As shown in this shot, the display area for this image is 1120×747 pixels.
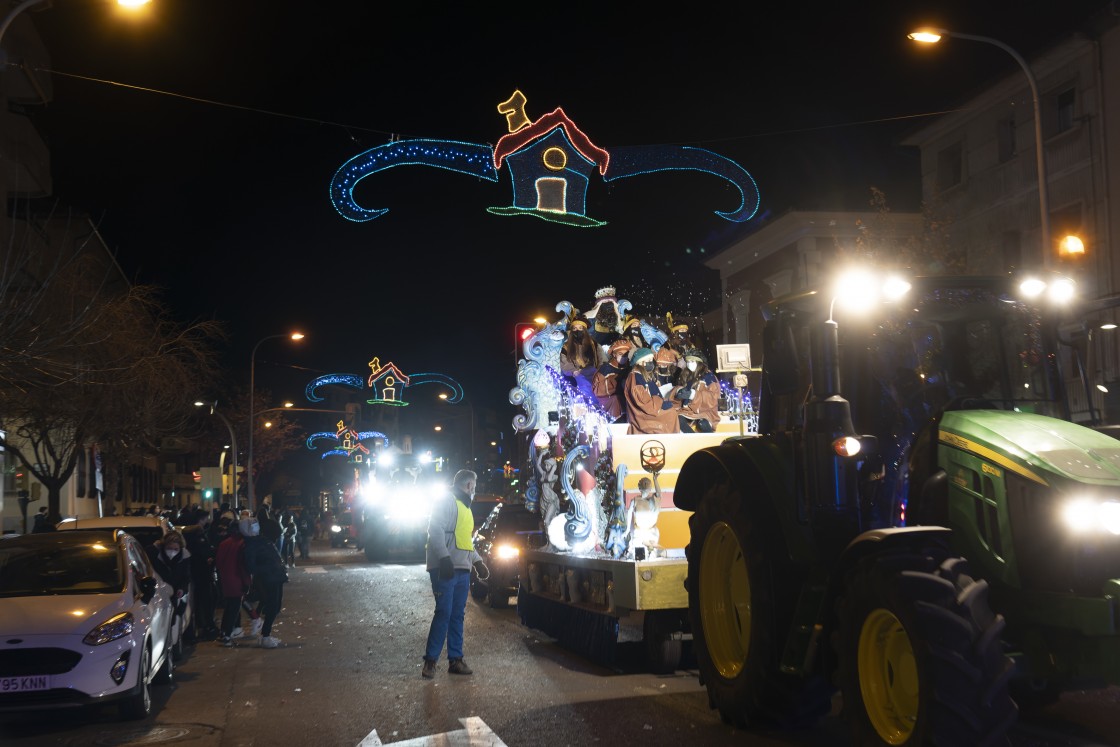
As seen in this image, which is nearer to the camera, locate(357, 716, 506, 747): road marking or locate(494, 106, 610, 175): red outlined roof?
locate(357, 716, 506, 747): road marking

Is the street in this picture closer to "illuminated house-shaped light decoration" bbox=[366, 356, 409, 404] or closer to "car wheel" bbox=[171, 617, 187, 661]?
"car wheel" bbox=[171, 617, 187, 661]

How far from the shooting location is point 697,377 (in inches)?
597

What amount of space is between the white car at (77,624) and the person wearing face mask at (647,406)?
19.3 feet

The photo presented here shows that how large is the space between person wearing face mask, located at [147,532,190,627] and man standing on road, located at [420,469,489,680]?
372 cm

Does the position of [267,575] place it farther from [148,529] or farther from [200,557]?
[200,557]

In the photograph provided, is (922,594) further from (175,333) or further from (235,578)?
(175,333)

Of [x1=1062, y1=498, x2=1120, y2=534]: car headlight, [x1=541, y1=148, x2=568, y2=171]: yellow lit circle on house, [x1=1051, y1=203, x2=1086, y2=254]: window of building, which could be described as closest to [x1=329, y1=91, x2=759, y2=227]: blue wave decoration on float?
[x1=541, y1=148, x2=568, y2=171]: yellow lit circle on house

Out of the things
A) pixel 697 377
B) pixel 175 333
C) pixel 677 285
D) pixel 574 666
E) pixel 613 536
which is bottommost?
pixel 574 666

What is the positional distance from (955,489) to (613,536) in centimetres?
674

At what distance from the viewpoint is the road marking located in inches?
329

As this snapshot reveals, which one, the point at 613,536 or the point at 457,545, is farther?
the point at 613,536

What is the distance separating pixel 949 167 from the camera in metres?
30.3

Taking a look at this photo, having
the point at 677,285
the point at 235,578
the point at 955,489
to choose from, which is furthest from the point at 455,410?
the point at 955,489

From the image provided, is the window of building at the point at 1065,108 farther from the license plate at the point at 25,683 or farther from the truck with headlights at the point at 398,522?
the license plate at the point at 25,683
